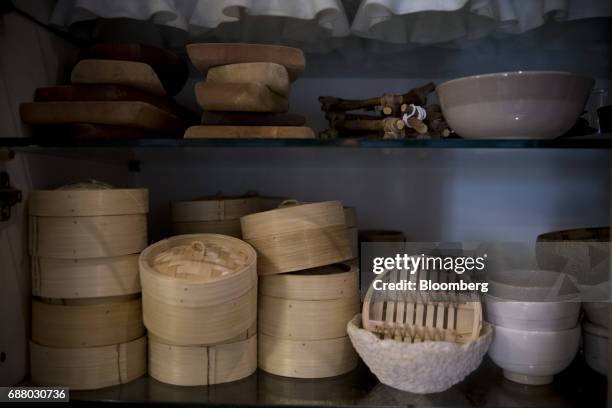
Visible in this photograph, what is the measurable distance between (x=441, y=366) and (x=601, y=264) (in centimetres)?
27

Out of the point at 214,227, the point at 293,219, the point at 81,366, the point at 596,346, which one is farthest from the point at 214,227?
the point at 596,346

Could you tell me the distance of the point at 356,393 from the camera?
63 centimetres

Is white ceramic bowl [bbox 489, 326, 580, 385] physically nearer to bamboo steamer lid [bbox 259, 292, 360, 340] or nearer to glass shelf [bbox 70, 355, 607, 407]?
glass shelf [bbox 70, 355, 607, 407]

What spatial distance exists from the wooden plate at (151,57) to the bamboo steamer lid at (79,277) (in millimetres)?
303

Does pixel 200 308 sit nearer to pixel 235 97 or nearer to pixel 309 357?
pixel 309 357

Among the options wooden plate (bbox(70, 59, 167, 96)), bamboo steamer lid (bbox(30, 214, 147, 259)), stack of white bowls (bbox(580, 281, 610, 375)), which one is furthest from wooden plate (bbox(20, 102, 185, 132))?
stack of white bowls (bbox(580, 281, 610, 375))

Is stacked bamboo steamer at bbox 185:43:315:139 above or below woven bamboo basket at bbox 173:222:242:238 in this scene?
above

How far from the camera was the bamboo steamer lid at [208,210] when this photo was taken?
0.74 m

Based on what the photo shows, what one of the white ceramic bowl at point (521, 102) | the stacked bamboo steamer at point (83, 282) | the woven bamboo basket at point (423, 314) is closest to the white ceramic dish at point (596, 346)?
the woven bamboo basket at point (423, 314)

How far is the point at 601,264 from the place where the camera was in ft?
2.09

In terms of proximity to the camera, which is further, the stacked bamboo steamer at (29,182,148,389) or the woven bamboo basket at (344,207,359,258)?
the woven bamboo basket at (344,207,359,258)

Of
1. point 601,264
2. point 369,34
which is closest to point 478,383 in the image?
point 601,264

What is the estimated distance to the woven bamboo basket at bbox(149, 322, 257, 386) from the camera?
0.64m

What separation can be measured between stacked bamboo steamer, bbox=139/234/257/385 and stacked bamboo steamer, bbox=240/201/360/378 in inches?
1.2
